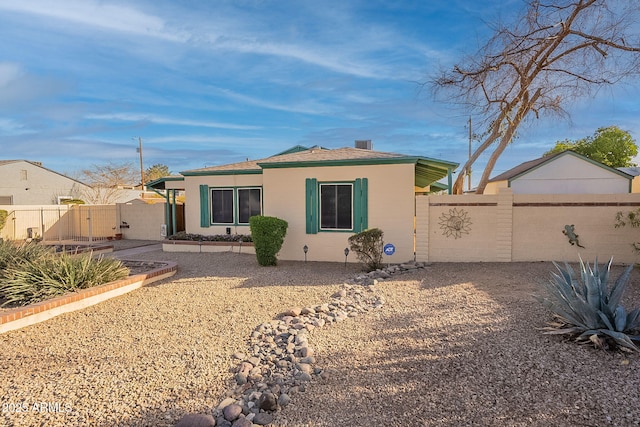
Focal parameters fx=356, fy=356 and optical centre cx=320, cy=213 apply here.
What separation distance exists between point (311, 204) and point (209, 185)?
4870mm

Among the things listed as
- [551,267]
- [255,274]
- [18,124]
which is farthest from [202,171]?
[18,124]

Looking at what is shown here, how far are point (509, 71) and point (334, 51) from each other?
596 cm

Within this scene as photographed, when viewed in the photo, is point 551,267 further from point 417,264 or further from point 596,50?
point 596,50

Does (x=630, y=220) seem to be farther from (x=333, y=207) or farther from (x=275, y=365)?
(x=275, y=365)

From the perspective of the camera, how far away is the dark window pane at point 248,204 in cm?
1289

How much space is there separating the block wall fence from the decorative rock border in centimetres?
385

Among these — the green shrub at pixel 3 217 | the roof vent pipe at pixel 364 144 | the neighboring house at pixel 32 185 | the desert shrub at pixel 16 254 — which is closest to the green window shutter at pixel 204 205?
the desert shrub at pixel 16 254

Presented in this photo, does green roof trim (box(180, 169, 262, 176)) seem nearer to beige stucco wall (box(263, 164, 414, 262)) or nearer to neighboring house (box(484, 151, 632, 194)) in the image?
beige stucco wall (box(263, 164, 414, 262))

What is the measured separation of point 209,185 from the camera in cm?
1330

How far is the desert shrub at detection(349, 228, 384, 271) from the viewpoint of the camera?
875 cm

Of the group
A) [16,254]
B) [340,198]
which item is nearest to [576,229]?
[340,198]

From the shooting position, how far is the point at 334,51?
39.9ft

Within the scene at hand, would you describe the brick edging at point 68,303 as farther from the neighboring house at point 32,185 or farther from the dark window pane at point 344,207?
the neighboring house at point 32,185

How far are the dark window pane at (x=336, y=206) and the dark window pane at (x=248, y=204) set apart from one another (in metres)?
3.28
